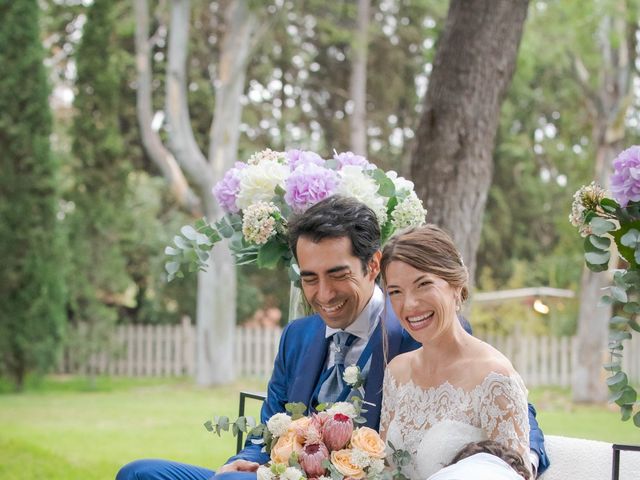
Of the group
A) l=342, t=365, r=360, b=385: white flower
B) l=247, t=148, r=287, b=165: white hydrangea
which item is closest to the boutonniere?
l=342, t=365, r=360, b=385: white flower

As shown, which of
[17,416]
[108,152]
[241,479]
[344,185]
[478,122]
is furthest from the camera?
[108,152]

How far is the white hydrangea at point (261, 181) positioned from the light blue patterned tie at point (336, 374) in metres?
0.70

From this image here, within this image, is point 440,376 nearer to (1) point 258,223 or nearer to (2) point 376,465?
(2) point 376,465

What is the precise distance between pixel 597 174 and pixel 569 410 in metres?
3.20

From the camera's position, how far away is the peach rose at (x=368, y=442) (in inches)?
94.3

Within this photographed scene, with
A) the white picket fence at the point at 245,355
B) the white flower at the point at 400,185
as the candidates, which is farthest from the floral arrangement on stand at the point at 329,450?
the white picket fence at the point at 245,355

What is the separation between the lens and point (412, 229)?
2625 millimetres

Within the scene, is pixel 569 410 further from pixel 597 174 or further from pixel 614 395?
pixel 614 395

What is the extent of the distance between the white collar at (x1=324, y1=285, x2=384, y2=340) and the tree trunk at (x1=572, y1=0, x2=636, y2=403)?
34.8ft

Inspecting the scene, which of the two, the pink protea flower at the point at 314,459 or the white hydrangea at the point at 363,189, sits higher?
the white hydrangea at the point at 363,189

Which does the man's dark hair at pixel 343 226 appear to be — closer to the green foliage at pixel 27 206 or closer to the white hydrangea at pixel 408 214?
the white hydrangea at pixel 408 214

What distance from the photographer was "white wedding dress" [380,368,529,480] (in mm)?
2396

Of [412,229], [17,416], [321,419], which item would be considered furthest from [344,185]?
[17,416]

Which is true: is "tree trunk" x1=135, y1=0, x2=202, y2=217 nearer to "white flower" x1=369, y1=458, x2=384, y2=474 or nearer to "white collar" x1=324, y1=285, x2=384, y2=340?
"white collar" x1=324, y1=285, x2=384, y2=340
